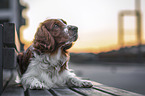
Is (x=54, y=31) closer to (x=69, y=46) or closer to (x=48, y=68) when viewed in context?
(x=69, y=46)

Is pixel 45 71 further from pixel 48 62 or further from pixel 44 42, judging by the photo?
pixel 44 42

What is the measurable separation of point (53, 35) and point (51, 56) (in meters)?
0.30

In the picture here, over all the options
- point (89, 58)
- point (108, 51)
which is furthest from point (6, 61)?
point (89, 58)

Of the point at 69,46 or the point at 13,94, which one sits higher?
the point at 69,46

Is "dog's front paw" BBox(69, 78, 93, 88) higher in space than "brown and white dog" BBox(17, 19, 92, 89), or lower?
lower

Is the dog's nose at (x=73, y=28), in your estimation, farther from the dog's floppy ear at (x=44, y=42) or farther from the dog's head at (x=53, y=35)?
the dog's floppy ear at (x=44, y=42)

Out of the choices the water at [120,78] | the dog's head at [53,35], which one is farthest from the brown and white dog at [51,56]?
the water at [120,78]

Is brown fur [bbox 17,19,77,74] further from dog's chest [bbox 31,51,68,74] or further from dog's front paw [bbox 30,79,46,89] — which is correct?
dog's front paw [bbox 30,79,46,89]

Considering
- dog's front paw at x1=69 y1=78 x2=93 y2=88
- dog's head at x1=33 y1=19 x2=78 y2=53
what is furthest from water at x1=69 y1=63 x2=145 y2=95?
dog's head at x1=33 y1=19 x2=78 y2=53

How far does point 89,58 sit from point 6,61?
35.1m

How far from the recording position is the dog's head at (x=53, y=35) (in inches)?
117

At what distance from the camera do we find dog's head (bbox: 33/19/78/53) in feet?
9.73

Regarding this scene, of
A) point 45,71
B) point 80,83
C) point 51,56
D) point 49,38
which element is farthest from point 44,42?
point 80,83

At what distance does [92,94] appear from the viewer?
2.26 metres
